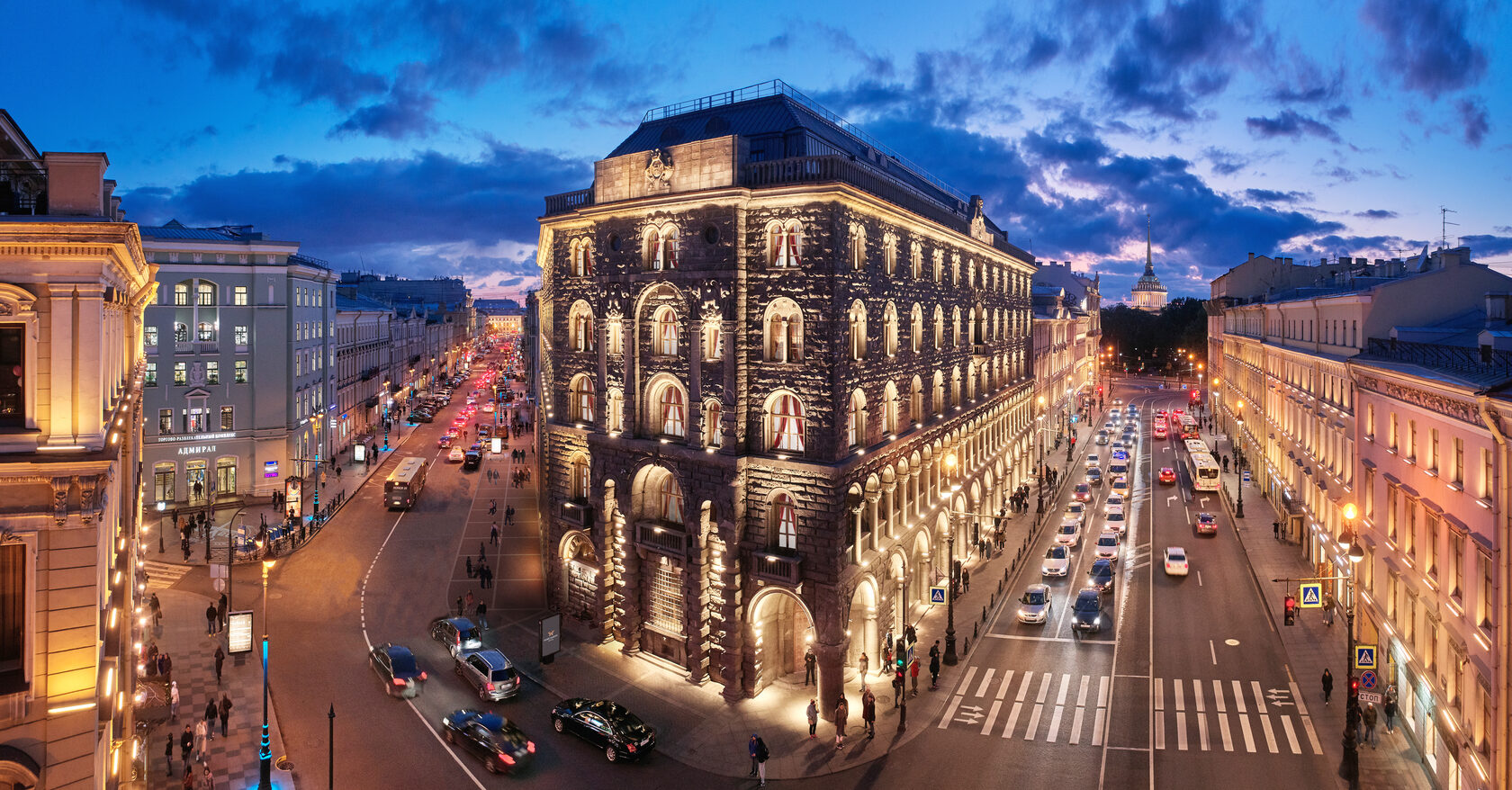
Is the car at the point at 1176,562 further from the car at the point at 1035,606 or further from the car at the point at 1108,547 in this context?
the car at the point at 1035,606

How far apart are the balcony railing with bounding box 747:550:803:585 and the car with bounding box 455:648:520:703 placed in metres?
10.4

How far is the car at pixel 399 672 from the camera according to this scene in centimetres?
3212

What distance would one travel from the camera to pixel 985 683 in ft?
112

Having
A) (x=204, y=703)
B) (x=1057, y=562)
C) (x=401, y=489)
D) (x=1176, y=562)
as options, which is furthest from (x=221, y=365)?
(x=1176, y=562)

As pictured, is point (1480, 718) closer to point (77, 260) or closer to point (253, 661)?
point (77, 260)

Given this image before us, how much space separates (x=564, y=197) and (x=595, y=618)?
20.6 m

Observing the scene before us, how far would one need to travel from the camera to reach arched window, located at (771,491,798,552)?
107ft

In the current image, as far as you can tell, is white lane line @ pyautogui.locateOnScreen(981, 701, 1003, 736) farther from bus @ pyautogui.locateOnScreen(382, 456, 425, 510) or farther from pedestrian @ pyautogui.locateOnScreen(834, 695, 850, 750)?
bus @ pyautogui.locateOnScreen(382, 456, 425, 510)

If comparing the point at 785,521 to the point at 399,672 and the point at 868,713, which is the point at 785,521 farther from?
the point at 399,672

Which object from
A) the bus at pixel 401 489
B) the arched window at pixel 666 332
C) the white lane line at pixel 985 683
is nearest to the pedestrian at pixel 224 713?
the arched window at pixel 666 332

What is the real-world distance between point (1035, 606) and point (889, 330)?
15.9 meters

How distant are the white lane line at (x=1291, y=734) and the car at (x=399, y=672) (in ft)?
106

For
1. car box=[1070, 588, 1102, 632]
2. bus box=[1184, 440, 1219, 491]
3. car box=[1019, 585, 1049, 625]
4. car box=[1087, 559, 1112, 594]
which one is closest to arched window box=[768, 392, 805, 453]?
car box=[1019, 585, 1049, 625]

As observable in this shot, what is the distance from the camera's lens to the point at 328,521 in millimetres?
58406
